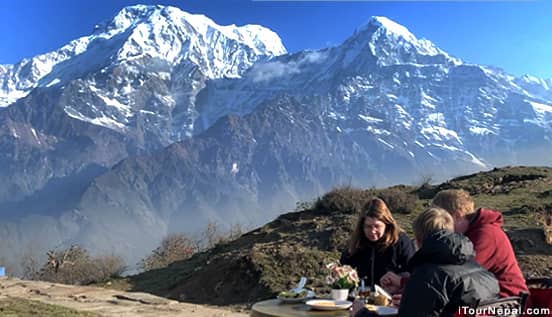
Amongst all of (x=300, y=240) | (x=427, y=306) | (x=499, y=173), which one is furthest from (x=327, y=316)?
(x=499, y=173)

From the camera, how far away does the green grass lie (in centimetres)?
881

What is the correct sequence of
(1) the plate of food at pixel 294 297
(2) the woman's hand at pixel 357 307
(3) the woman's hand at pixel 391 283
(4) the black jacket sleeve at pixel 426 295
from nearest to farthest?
(4) the black jacket sleeve at pixel 426 295
(2) the woman's hand at pixel 357 307
(3) the woman's hand at pixel 391 283
(1) the plate of food at pixel 294 297

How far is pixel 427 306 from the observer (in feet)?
12.0

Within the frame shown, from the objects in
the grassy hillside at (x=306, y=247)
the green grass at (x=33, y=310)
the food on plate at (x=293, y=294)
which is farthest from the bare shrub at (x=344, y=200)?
the food on plate at (x=293, y=294)

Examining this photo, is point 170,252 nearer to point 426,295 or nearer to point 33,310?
point 33,310

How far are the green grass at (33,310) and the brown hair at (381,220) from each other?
14.9 feet

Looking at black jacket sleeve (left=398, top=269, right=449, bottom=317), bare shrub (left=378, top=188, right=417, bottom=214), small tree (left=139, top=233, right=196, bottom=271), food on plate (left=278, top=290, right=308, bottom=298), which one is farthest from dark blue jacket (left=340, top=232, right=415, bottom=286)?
small tree (left=139, top=233, right=196, bottom=271)

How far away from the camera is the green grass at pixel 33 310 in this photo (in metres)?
8.81

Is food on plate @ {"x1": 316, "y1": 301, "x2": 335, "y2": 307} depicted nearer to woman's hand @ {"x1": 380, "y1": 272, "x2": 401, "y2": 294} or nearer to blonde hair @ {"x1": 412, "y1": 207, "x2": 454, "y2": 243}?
woman's hand @ {"x1": 380, "y1": 272, "x2": 401, "y2": 294}

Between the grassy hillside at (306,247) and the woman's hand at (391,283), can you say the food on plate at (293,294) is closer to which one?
the woman's hand at (391,283)

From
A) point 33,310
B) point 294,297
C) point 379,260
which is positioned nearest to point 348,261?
point 379,260

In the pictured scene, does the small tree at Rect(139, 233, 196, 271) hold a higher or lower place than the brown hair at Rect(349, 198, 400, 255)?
higher

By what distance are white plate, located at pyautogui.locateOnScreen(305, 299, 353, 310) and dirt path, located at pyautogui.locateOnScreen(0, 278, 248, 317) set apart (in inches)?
181

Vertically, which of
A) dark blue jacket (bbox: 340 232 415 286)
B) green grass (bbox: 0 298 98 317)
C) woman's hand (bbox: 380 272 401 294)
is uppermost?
dark blue jacket (bbox: 340 232 415 286)
